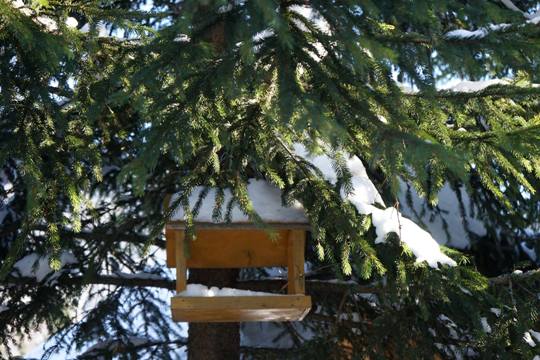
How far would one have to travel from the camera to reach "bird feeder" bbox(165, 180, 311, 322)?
155 inches

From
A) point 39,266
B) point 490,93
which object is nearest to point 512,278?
point 490,93

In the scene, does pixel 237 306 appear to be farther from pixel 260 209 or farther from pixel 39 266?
pixel 39 266

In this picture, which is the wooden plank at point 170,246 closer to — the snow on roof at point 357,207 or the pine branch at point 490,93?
the snow on roof at point 357,207

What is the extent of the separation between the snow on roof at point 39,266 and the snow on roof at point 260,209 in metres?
2.06

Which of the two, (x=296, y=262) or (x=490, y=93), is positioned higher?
(x=490, y=93)

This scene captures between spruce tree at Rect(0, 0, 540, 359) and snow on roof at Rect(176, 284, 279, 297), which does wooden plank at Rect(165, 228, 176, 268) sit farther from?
snow on roof at Rect(176, 284, 279, 297)

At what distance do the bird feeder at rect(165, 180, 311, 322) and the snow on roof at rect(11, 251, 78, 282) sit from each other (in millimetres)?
1675

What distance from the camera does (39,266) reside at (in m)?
5.81

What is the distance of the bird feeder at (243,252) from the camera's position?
3945mm

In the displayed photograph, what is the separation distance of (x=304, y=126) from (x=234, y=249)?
68.0 inches

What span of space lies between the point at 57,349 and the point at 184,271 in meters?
2.48

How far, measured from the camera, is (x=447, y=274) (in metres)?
4.18

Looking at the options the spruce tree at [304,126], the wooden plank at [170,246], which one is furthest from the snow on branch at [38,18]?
the wooden plank at [170,246]

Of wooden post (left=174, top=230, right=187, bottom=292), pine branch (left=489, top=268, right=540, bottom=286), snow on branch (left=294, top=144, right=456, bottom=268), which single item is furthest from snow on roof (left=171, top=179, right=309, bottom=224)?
pine branch (left=489, top=268, right=540, bottom=286)
